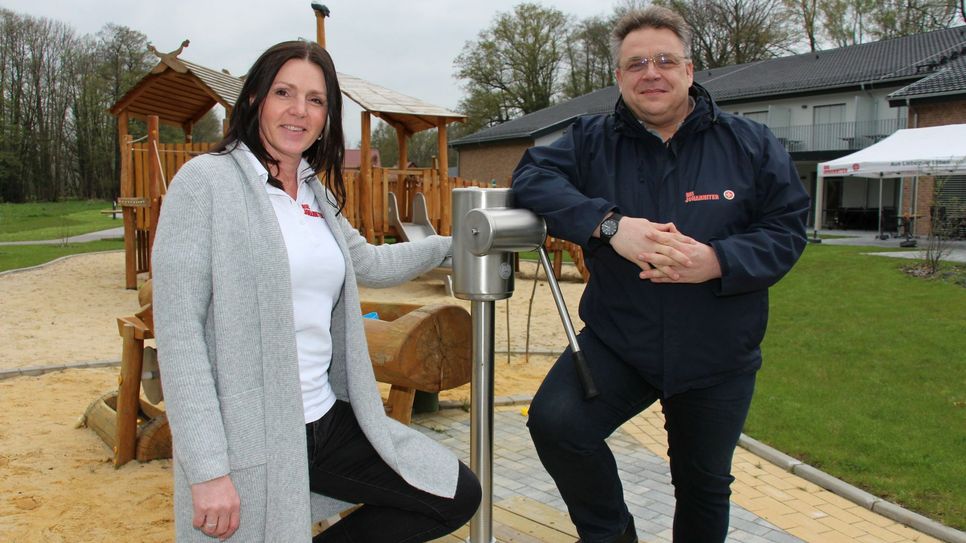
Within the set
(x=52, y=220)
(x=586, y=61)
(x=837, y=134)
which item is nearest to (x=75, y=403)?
(x=837, y=134)

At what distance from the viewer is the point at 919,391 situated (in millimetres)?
5543

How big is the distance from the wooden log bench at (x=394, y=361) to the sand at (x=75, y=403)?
12 cm

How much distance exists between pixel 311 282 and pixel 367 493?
0.59m

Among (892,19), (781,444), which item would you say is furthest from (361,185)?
(892,19)

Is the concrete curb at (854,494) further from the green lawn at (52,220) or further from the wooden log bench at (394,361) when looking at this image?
the green lawn at (52,220)

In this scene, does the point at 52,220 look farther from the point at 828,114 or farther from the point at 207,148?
the point at 828,114

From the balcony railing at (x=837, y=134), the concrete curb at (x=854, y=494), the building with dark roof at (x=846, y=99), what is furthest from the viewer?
the balcony railing at (x=837, y=134)

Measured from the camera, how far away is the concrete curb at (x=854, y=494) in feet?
10.6

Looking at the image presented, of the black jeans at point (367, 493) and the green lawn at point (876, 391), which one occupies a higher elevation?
the black jeans at point (367, 493)

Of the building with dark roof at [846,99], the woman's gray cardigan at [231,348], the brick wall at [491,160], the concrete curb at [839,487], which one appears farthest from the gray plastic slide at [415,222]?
the brick wall at [491,160]

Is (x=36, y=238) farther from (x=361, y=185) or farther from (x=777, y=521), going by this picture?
(x=777, y=521)

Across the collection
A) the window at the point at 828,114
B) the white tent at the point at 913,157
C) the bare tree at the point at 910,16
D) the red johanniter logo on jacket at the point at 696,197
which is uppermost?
the bare tree at the point at 910,16

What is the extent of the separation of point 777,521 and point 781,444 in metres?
1.15

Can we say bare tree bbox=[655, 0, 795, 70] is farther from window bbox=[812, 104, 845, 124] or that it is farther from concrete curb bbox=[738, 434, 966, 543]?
concrete curb bbox=[738, 434, 966, 543]
